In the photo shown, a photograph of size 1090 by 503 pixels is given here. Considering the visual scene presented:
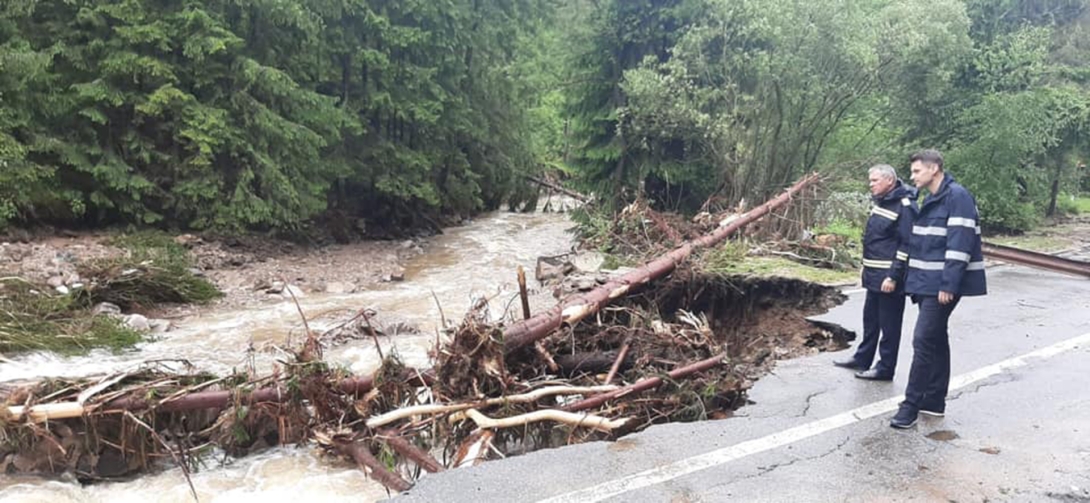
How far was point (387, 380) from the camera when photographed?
525cm

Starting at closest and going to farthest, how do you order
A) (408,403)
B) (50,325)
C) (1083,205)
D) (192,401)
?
(192,401) → (408,403) → (50,325) → (1083,205)

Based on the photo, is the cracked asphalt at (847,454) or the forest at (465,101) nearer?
the cracked asphalt at (847,454)

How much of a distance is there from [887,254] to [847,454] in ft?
6.87

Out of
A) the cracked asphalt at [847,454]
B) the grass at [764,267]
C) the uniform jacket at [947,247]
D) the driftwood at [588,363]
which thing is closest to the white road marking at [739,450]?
the cracked asphalt at [847,454]

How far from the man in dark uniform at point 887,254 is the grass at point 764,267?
10.6 feet

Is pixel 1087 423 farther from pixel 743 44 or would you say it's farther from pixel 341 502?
pixel 743 44

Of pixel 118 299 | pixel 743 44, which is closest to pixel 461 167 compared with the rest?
pixel 743 44

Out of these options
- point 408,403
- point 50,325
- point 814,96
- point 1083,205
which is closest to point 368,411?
point 408,403

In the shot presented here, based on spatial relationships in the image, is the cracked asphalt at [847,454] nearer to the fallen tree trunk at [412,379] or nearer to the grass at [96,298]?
the fallen tree trunk at [412,379]

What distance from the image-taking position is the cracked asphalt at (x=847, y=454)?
3830 mm

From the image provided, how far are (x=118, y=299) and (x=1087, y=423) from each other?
11451 millimetres

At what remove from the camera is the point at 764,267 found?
9.66 m

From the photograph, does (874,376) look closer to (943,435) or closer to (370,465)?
(943,435)

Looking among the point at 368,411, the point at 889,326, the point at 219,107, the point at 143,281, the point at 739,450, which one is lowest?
the point at 143,281
